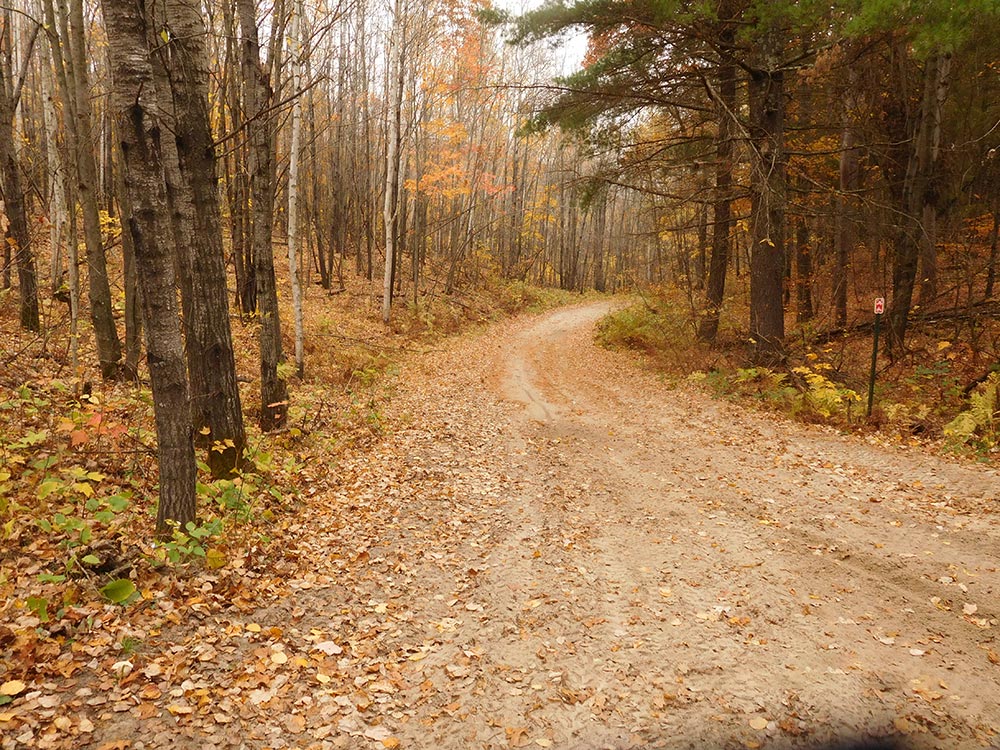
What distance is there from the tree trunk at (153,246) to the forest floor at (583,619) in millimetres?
942

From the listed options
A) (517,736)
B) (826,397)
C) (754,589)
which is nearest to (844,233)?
(826,397)

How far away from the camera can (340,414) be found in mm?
10281

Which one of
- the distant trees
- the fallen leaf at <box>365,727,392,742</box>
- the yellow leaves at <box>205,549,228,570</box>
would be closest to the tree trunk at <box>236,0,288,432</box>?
the yellow leaves at <box>205,549,228,570</box>

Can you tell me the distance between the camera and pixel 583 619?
4.77 meters

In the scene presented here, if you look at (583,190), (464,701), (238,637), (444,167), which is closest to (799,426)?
(583,190)

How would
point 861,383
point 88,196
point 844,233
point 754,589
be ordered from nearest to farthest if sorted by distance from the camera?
point 754,589 < point 88,196 < point 861,383 < point 844,233

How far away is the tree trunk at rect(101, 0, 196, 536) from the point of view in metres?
4.09

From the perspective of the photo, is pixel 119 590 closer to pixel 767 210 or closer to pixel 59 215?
pixel 59 215

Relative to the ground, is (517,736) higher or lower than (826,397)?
lower

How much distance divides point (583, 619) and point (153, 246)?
4579 mm

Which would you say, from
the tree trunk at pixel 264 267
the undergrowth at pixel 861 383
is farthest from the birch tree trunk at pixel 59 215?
the undergrowth at pixel 861 383

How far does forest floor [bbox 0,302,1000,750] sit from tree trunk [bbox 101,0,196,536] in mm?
942

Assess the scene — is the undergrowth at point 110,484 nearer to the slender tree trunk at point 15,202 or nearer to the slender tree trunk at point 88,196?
the slender tree trunk at point 15,202

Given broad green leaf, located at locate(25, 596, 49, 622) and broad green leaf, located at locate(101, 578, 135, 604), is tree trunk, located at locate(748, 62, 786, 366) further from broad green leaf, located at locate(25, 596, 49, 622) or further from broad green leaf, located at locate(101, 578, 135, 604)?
broad green leaf, located at locate(25, 596, 49, 622)
